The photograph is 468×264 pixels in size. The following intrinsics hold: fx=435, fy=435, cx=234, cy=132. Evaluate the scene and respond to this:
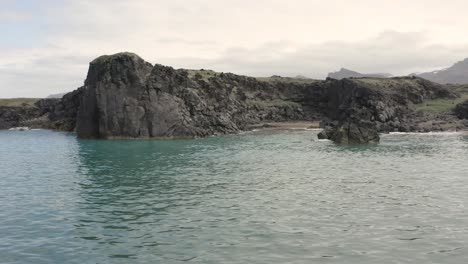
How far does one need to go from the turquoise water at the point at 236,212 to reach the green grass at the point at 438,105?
104m

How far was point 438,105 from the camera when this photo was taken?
17012 centimetres

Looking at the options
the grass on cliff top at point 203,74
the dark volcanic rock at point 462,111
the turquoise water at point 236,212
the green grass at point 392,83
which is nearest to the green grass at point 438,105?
the dark volcanic rock at point 462,111

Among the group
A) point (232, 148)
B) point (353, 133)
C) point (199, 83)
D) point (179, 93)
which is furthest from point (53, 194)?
point (199, 83)

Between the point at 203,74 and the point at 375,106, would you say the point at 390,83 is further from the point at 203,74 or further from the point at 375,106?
the point at 203,74

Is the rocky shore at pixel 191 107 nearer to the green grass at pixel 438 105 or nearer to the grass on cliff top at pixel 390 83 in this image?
the grass on cliff top at pixel 390 83

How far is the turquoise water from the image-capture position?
25.2 metres

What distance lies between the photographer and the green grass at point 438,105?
162125mm

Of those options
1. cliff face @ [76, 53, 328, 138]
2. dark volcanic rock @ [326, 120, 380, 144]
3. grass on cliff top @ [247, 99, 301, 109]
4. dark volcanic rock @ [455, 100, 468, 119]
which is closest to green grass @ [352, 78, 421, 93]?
dark volcanic rock @ [455, 100, 468, 119]

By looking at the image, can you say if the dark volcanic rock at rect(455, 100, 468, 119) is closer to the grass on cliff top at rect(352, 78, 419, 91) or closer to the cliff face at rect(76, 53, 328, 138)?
the grass on cliff top at rect(352, 78, 419, 91)

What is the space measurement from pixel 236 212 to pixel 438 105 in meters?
158

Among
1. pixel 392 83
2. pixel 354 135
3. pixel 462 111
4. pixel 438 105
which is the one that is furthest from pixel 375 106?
pixel 354 135

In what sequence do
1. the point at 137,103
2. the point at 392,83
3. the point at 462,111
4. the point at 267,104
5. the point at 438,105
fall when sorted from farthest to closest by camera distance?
the point at 267,104 → the point at 392,83 → the point at 438,105 → the point at 462,111 → the point at 137,103

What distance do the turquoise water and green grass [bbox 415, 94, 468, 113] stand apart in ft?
341

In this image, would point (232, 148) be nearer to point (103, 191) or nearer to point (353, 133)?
point (353, 133)
